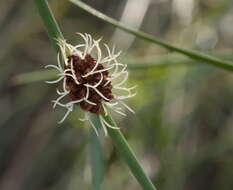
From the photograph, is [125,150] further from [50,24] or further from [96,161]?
[96,161]

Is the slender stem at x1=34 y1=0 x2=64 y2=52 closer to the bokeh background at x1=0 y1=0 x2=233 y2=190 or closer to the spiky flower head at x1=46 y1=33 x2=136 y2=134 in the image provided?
the spiky flower head at x1=46 y1=33 x2=136 y2=134

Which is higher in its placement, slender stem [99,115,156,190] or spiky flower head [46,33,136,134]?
spiky flower head [46,33,136,134]

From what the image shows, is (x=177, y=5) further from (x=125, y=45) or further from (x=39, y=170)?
(x=39, y=170)

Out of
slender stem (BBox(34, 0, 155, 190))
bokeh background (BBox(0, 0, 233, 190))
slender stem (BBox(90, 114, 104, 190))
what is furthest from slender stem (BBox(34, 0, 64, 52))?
bokeh background (BBox(0, 0, 233, 190))

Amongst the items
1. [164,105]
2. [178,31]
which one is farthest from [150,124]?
[178,31]

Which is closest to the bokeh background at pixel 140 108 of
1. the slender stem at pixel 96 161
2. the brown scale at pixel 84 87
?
the slender stem at pixel 96 161
